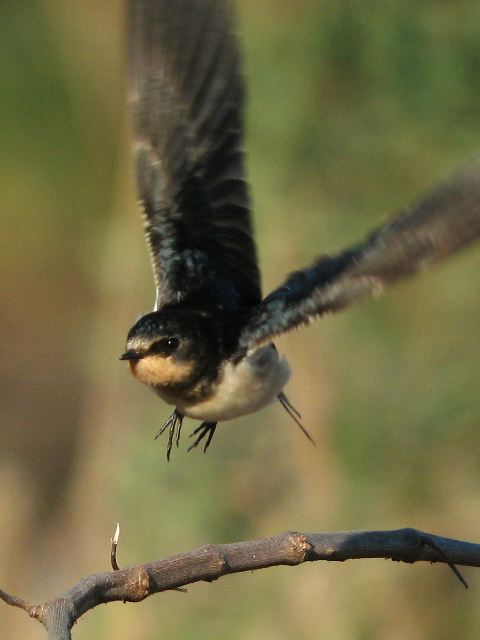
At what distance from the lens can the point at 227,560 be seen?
2506 mm

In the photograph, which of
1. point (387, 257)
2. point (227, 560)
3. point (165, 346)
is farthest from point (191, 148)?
point (227, 560)

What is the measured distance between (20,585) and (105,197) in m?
4.07

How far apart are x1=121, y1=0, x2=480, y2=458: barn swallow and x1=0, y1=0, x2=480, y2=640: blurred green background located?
107cm

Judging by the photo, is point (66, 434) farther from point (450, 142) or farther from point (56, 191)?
point (450, 142)

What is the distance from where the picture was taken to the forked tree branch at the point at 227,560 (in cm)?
224

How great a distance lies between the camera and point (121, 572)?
95.5 inches

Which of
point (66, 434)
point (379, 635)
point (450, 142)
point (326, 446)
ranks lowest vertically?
point (66, 434)

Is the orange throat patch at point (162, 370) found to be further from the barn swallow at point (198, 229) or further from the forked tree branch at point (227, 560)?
the forked tree branch at point (227, 560)

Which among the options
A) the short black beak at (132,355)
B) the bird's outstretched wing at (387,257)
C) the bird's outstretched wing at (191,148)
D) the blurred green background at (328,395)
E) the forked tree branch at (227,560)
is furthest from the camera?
the blurred green background at (328,395)

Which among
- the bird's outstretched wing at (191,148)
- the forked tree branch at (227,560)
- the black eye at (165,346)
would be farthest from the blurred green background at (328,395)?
the forked tree branch at (227,560)

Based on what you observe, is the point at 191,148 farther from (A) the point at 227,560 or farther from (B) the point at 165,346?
(A) the point at 227,560

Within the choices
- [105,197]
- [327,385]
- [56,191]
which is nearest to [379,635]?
[327,385]

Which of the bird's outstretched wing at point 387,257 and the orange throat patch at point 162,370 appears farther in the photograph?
the orange throat patch at point 162,370

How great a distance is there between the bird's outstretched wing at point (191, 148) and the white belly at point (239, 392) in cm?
50
